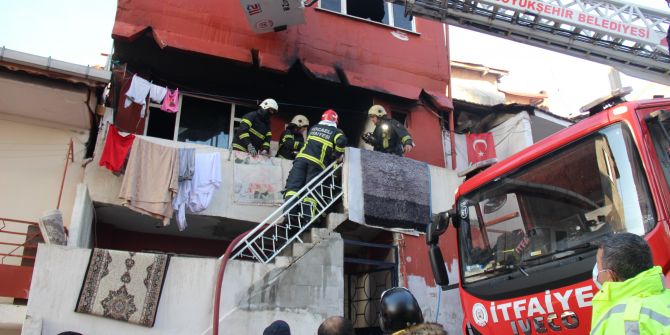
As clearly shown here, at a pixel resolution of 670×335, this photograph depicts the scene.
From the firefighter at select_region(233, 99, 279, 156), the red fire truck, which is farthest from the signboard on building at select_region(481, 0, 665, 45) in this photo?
the firefighter at select_region(233, 99, 279, 156)

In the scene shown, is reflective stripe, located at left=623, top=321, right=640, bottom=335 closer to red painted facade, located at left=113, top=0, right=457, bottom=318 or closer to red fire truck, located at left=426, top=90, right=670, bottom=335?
red fire truck, located at left=426, top=90, right=670, bottom=335

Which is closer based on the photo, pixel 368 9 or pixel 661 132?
pixel 661 132

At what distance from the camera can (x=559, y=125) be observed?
12094 millimetres

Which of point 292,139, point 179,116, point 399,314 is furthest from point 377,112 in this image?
point 399,314

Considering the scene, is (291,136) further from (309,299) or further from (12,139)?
(12,139)

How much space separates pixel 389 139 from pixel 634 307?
7.22 m

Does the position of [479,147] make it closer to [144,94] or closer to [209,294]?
[144,94]

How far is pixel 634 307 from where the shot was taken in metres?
2.07

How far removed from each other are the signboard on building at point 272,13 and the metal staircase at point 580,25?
2364 mm

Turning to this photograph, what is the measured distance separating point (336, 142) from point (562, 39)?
3.73 m

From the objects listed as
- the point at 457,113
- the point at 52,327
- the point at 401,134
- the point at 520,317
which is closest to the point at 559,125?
the point at 457,113

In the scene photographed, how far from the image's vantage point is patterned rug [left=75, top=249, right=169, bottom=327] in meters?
6.15

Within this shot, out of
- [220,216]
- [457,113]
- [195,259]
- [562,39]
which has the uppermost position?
[457,113]

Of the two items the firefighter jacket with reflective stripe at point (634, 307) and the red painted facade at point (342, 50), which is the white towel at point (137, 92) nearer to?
the red painted facade at point (342, 50)
